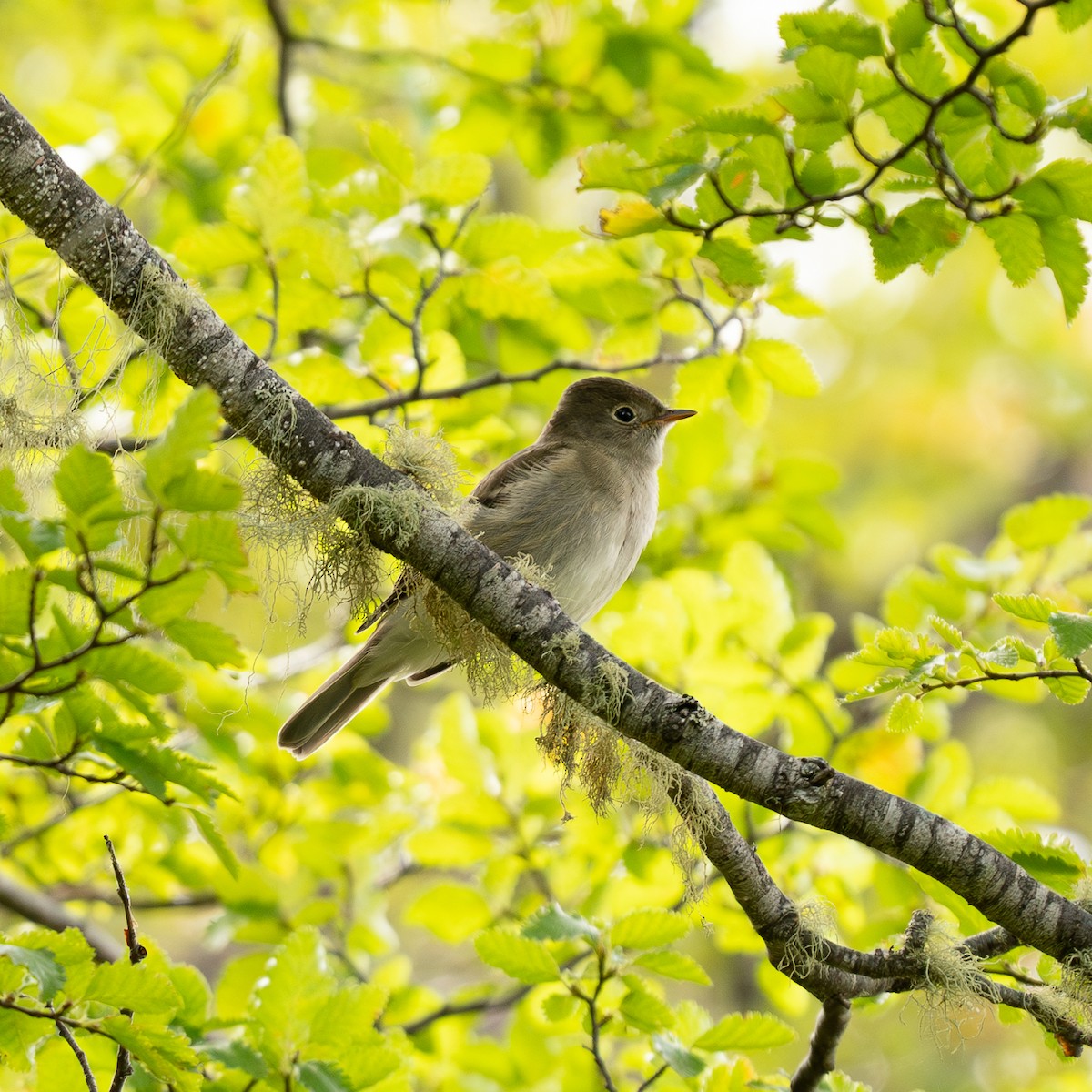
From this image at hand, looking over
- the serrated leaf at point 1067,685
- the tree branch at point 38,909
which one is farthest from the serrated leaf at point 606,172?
the tree branch at point 38,909

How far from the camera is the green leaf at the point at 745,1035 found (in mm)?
3018

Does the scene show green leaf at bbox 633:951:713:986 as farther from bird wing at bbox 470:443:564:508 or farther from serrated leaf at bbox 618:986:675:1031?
bird wing at bbox 470:443:564:508

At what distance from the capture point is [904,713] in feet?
8.59

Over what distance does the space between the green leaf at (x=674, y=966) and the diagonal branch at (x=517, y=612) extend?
63 cm

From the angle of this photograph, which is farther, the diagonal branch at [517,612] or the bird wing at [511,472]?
the bird wing at [511,472]

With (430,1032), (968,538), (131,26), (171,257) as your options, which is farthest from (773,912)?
(968,538)

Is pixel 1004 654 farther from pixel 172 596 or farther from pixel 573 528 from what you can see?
pixel 573 528

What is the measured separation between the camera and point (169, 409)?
3893 millimetres

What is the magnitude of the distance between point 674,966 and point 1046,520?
88.3 inches

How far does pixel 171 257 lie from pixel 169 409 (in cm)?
51

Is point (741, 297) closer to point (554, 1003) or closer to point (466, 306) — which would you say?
point (466, 306)

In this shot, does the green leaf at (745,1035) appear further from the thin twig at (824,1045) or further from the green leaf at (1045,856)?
the green leaf at (1045,856)

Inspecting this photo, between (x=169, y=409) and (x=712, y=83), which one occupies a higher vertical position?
(x=712, y=83)

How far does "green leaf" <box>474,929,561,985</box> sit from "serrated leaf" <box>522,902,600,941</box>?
0.15ft
